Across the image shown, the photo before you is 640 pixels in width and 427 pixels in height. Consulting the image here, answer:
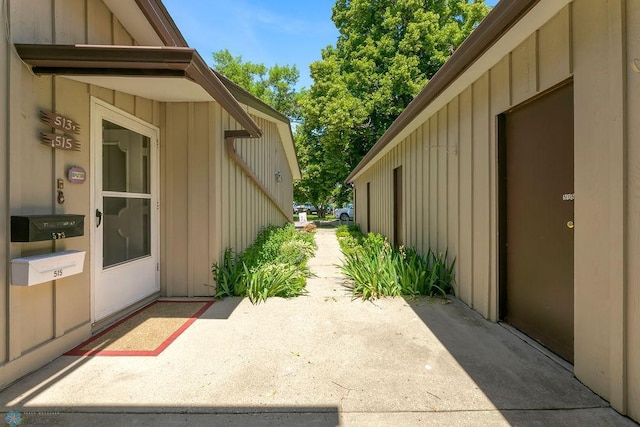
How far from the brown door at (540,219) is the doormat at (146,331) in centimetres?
341

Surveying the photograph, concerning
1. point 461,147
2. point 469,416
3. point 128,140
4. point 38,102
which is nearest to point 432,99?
point 461,147

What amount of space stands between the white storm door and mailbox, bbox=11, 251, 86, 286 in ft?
1.68

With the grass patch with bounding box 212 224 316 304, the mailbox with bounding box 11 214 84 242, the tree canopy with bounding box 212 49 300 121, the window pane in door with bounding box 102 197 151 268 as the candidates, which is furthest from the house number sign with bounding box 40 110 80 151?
the tree canopy with bounding box 212 49 300 121

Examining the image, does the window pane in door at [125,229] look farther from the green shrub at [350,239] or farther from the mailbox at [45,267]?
the green shrub at [350,239]

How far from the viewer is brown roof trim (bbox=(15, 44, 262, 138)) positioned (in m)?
2.29

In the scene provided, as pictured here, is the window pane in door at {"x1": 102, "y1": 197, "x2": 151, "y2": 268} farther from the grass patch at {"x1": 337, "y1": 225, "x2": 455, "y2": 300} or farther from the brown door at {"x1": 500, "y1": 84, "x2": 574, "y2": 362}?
the brown door at {"x1": 500, "y1": 84, "x2": 574, "y2": 362}

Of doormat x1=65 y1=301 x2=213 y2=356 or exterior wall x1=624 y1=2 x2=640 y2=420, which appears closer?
exterior wall x1=624 y1=2 x2=640 y2=420

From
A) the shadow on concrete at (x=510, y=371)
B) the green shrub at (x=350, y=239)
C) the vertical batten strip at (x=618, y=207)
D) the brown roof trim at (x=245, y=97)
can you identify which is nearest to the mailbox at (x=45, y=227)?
the brown roof trim at (x=245, y=97)

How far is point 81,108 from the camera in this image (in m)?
2.87

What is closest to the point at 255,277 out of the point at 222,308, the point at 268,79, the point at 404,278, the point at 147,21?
the point at 222,308

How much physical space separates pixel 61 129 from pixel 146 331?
79.7 inches

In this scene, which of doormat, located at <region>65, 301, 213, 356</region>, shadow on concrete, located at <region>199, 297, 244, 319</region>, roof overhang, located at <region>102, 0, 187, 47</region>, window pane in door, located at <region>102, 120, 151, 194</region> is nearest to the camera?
doormat, located at <region>65, 301, 213, 356</region>

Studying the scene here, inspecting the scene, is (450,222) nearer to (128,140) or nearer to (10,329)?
(128,140)

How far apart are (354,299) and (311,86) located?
1512cm
